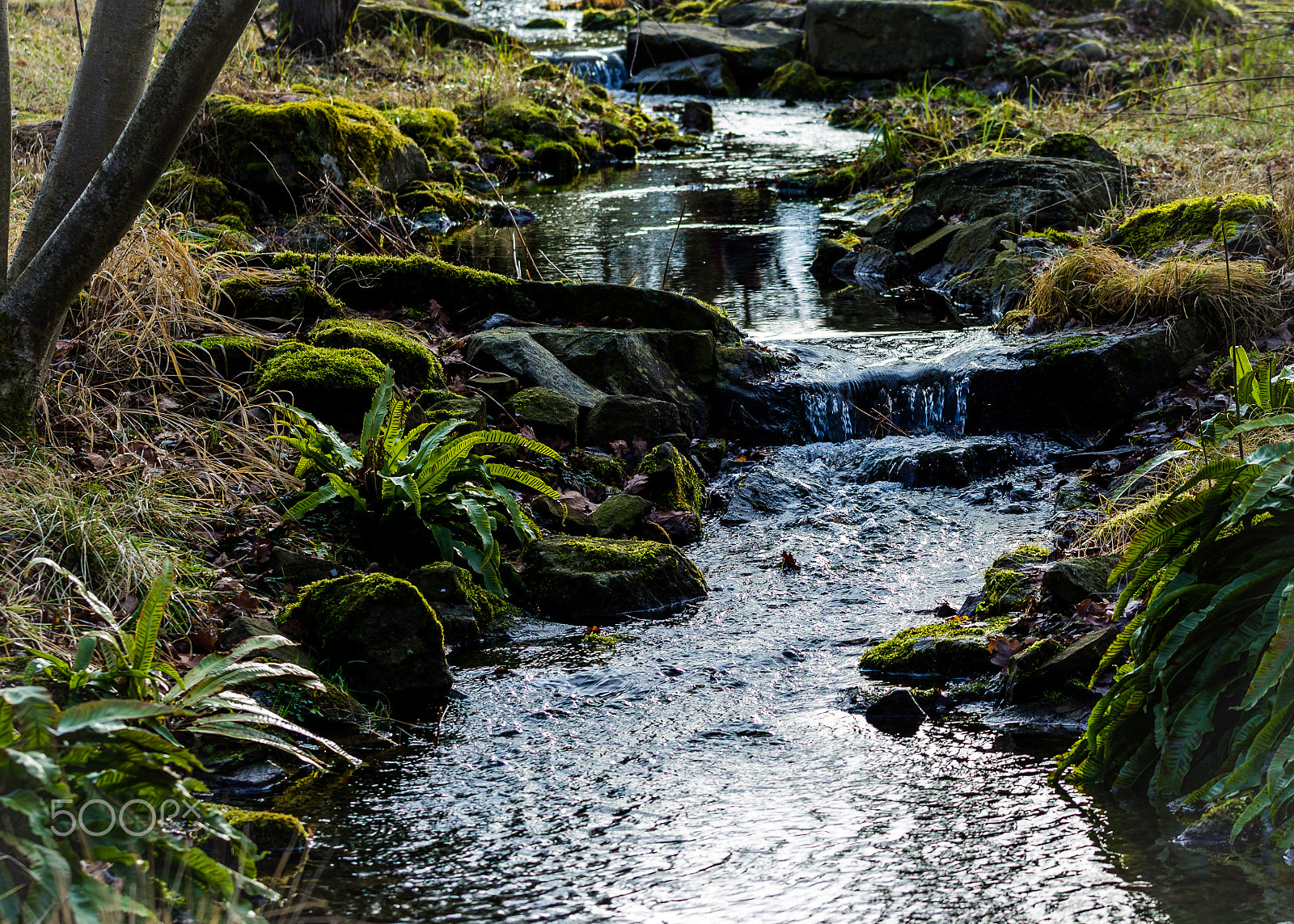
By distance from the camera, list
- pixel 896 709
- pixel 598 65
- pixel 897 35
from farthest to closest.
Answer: pixel 598 65 → pixel 897 35 → pixel 896 709

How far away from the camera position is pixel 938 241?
11.3m

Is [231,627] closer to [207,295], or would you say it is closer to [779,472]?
[207,295]

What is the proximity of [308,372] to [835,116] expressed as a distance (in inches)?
603

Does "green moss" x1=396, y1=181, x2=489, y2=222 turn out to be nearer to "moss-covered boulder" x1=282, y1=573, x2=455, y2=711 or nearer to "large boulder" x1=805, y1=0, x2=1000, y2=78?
"moss-covered boulder" x1=282, y1=573, x2=455, y2=711

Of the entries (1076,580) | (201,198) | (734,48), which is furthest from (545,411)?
(734,48)

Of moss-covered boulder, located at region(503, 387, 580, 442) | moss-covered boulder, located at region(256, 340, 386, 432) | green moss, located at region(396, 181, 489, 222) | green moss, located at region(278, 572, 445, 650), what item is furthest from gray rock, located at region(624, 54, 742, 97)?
green moss, located at region(278, 572, 445, 650)

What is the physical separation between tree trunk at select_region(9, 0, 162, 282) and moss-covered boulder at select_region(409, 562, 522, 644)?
7.63 ft

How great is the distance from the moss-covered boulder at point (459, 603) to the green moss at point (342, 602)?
336 mm

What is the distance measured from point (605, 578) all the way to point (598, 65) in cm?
1939

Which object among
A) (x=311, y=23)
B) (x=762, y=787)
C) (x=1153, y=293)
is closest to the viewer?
(x=762, y=787)

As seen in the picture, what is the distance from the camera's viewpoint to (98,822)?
2443 mm

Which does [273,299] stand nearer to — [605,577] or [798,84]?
[605,577]

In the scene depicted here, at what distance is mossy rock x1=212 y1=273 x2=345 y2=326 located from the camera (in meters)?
6.77

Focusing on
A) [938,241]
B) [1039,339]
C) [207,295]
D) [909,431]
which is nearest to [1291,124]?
[938,241]
